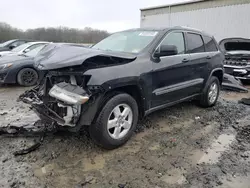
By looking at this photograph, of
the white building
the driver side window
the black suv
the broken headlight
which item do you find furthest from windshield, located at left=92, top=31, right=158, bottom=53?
the white building

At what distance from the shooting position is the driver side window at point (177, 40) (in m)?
3.88

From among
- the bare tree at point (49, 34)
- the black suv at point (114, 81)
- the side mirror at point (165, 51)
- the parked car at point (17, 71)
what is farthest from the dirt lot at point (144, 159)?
the bare tree at point (49, 34)

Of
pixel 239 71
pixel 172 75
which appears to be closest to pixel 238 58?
pixel 239 71

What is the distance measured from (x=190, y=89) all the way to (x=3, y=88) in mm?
5558

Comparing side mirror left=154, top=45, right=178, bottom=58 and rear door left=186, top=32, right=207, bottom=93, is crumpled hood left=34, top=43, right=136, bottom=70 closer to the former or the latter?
side mirror left=154, top=45, right=178, bottom=58

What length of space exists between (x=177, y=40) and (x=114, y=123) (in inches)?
80.3

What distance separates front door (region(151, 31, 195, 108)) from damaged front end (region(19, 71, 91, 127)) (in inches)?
49.3

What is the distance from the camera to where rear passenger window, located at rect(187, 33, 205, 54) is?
14.4ft

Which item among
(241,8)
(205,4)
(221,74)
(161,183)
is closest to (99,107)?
(161,183)

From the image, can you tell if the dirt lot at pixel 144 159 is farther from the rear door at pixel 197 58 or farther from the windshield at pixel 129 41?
the windshield at pixel 129 41

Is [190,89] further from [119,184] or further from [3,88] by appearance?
[3,88]

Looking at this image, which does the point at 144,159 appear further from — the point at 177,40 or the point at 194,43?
the point at 194,43

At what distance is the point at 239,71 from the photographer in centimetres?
825

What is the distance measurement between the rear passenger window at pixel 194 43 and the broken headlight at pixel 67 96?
2554 mm
